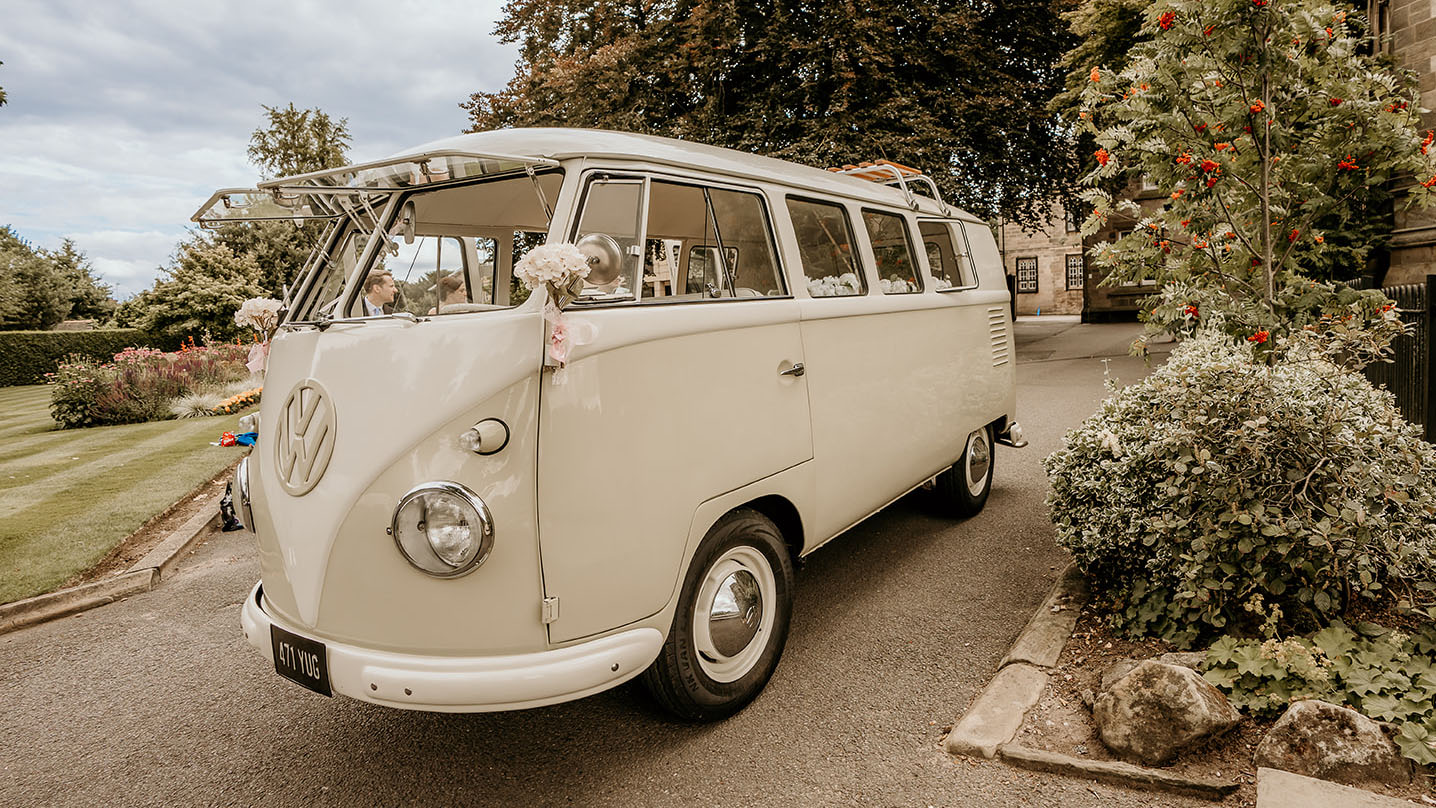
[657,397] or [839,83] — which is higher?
[839,83]

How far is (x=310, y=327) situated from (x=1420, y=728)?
4.06 metres

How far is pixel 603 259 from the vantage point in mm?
2861

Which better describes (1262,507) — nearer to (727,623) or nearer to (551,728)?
(727,623)

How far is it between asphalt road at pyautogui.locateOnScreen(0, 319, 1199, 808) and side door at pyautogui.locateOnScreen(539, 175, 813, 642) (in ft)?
2.42

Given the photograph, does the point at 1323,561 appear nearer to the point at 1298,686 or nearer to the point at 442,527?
the point at 1298,686

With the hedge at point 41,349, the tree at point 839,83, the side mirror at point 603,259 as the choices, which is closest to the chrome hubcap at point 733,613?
the side mirror at point 603,259

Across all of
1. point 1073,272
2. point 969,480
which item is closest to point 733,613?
point 969,480

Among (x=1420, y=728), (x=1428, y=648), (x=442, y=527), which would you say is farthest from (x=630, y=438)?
(x=1428, y=648)

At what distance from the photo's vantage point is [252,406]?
1390 centimetres

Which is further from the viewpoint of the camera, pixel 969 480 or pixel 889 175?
pixel 969 480

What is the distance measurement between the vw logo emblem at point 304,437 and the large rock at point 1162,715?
290 cm

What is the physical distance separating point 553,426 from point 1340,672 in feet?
9.79

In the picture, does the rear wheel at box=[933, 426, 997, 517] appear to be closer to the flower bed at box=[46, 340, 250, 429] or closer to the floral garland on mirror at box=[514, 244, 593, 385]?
the floral garland on mirror at box=[514, 244, 593, 385]

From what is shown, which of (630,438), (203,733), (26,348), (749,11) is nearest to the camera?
(630,438)
